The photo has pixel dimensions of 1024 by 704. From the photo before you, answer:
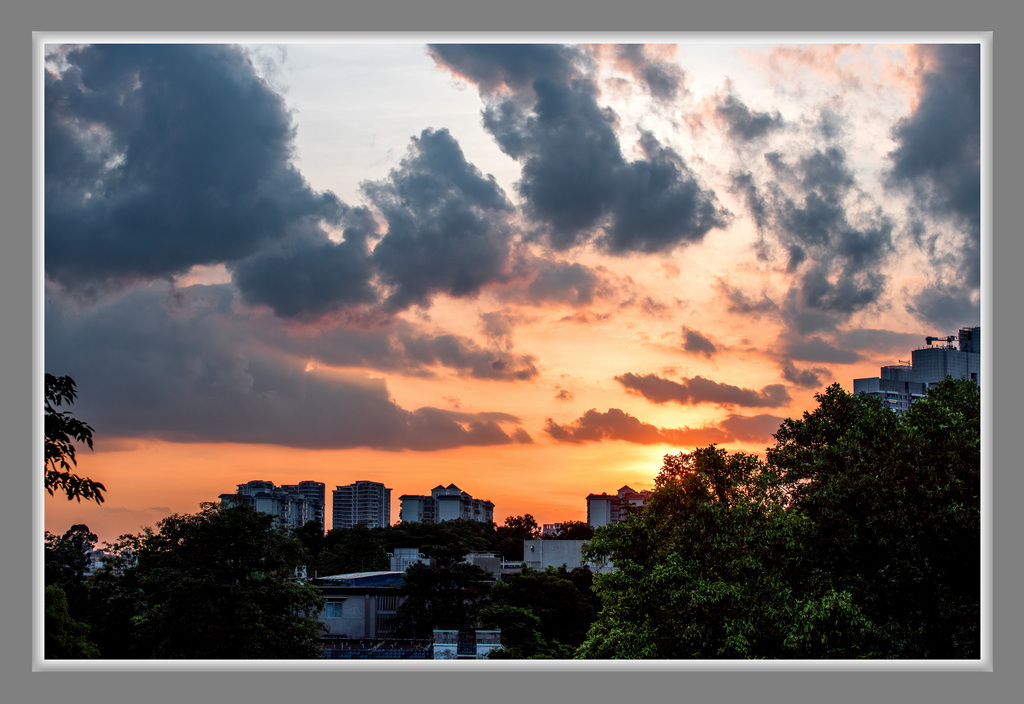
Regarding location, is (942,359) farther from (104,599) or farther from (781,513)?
(104,599)

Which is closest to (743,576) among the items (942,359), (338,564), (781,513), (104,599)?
(781,513)

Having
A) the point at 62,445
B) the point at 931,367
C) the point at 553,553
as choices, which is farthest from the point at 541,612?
the point at 62,445

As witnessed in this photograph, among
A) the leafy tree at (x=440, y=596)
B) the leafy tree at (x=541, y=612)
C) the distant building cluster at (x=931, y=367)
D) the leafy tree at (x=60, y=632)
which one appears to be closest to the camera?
the leafy tree at (x=60, y=632)

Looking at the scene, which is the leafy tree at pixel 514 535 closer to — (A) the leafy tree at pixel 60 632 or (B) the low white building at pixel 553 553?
(B) the low white building at pixel 553 553

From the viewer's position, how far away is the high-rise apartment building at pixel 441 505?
62.3m

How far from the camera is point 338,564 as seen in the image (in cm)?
2844

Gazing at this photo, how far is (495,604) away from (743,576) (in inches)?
351

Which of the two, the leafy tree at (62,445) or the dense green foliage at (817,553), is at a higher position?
the leafy tree at (62,445)

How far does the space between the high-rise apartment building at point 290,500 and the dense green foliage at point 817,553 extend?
34.6 meters

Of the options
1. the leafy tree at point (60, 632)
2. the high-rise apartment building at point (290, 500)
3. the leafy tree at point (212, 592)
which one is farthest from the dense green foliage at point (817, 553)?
the high-rise apartment building at point (290, 500)

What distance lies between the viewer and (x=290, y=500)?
55.8 metres

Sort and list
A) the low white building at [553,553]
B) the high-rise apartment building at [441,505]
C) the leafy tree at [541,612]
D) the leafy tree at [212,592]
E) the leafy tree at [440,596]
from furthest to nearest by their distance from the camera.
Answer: the high-rise apartment building at [441,505] → the low white building at [553,553] → the leafy tree at [440,596] → the leafy tree at [541,612] → the leafy tree at [212,592]

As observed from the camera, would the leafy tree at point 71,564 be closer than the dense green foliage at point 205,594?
Yes

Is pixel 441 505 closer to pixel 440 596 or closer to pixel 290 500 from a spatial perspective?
pixel 290 500
